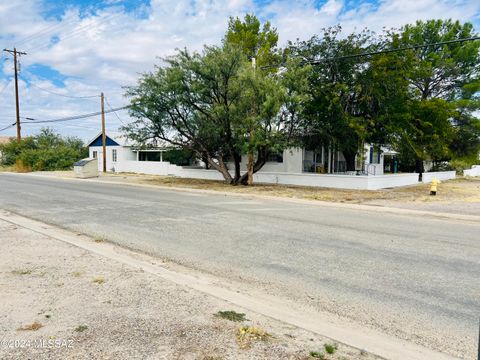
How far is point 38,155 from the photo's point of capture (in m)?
44.7

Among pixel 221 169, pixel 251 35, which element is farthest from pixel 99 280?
pixel 251 35

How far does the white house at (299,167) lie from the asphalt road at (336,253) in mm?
9633

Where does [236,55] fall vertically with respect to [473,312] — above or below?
above

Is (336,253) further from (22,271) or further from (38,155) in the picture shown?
(38,155)

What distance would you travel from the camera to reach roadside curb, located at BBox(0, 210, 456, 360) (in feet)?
10.8

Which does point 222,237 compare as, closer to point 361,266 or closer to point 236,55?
point 361,266

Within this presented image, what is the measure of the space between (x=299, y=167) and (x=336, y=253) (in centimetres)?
2149

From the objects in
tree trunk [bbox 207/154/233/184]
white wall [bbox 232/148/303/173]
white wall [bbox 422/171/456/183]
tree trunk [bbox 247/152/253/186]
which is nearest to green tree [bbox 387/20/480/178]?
white wall [bbox 422/171/456/183]

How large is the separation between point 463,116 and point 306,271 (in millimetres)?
32658

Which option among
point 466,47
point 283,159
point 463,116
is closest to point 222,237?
point 283,159

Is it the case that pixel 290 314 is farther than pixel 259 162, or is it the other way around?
pixel 259 162

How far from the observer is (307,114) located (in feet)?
73.0

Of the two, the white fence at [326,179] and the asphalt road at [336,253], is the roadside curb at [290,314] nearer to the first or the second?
the asphalt road at [336,253]

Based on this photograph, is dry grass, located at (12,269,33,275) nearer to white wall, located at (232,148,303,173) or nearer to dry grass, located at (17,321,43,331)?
dry grass, located at (17,321,43,331)
